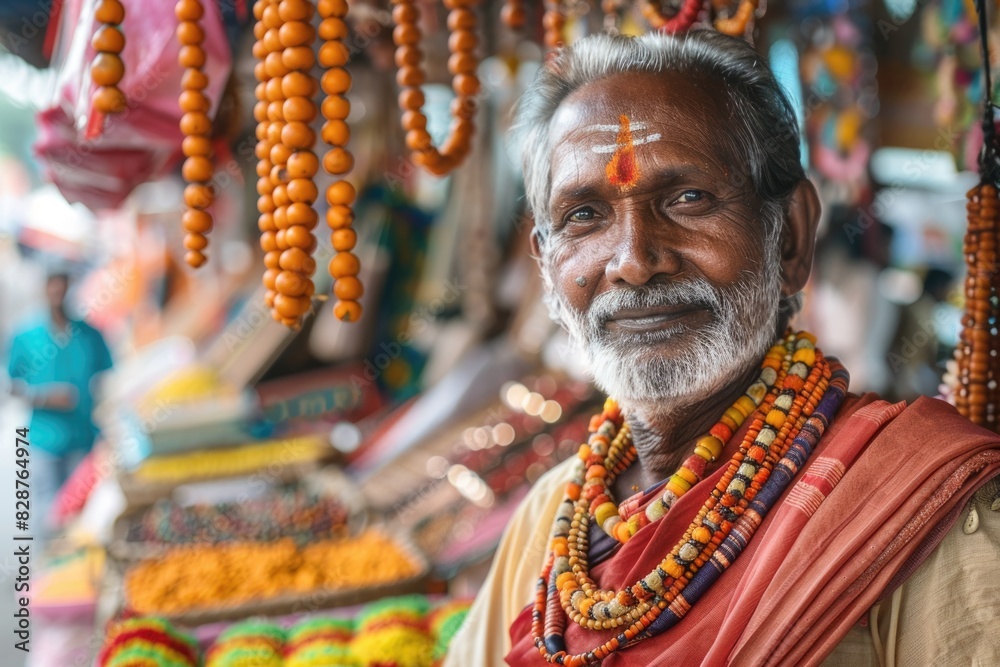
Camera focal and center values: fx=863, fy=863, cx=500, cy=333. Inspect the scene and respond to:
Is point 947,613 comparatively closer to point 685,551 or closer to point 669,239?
point 685,551

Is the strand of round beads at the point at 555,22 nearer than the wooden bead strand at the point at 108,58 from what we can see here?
No

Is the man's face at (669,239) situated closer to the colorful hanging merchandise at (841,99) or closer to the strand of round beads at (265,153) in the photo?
the strand of round beads at (265,153)

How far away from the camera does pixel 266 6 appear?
194 centimetres

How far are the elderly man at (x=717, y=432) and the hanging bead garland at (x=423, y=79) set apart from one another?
1.55 ft

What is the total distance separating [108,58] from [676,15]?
144 cm

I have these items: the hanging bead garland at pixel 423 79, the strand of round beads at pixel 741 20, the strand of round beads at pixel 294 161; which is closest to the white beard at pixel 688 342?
the strand of round beads at pixel 294 161

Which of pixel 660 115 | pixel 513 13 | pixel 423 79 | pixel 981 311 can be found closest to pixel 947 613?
pixel 981 311

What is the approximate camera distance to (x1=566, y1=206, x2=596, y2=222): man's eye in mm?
1759

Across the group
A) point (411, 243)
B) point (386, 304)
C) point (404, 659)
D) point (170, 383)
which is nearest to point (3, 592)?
point (170, 383)

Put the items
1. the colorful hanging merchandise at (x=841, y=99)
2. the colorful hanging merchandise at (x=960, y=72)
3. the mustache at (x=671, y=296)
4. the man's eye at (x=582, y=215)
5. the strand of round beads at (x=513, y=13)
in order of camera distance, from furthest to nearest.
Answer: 1. the colorful hanging merchandise at (x=841, y=99)
2. the strand of round beads at (x=513, y=13)
3. the colorful hanging merchandise at (x=960, y=72)
4. the man's eye at (x=582, y=215)
5. the mustache at (x=671, y=296)

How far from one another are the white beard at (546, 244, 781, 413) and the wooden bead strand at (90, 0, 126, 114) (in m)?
1.27

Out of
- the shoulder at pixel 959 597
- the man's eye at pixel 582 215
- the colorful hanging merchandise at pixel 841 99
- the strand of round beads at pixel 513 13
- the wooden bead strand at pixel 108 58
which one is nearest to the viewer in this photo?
the shoulder at pixel 959 597

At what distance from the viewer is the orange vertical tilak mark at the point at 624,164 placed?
5.45 ft

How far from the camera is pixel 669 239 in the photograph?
1.66 meters
